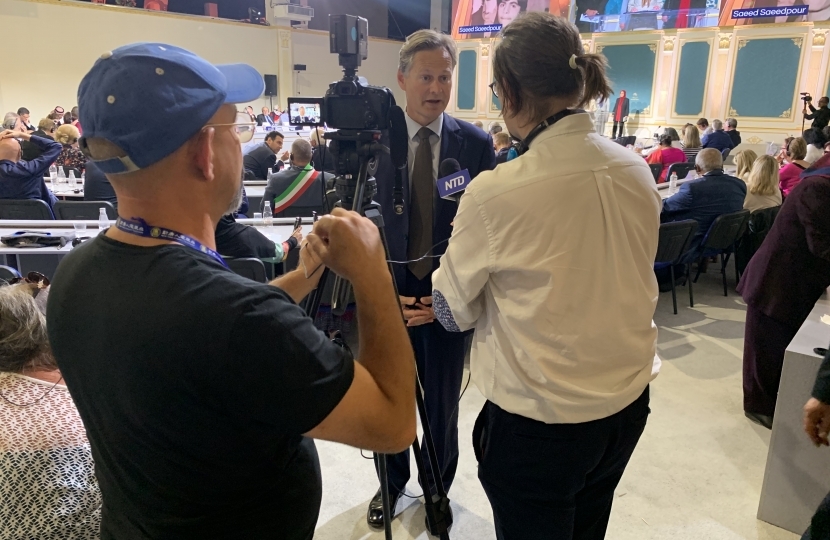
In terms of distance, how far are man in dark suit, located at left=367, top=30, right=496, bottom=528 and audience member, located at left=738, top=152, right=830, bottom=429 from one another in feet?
4.68

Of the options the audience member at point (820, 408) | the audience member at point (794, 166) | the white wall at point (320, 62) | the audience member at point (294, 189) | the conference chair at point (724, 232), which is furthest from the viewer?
the white wall at point (320, 62)

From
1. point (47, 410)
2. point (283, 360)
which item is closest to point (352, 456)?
point (47, 410)

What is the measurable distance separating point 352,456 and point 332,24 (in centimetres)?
177

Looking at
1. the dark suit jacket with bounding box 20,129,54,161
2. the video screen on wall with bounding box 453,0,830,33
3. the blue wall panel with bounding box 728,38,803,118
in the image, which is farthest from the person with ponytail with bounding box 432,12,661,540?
the blue wall panel with bounding box 728,38,803,118

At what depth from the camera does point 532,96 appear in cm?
108

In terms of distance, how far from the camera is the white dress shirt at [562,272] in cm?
103

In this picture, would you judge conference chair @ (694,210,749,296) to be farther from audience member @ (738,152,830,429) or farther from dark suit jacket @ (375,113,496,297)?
dark suit jacket @ (375,113,496,297)

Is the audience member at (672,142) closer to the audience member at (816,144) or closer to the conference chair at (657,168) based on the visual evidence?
the conference chair at (657,168)

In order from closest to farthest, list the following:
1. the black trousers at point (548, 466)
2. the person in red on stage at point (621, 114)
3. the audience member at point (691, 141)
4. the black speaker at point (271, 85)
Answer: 1. the black trousers at point (548, 466)
2. the audience member at point (691, 141)
3. the person in red on stage at point (621, 114)
4. the black speaker at point (271, 85)

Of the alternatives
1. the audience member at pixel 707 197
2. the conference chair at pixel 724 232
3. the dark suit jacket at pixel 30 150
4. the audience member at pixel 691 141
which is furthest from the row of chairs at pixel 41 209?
the audience member at pixel 691 141

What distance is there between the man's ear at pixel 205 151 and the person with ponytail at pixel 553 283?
1.60 ft

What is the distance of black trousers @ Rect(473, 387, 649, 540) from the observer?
3.74ft

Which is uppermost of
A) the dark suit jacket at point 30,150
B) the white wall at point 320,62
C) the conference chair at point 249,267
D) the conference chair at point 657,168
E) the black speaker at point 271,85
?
the white wall at point 320,62

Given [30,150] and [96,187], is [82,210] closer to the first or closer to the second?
[96,187]
